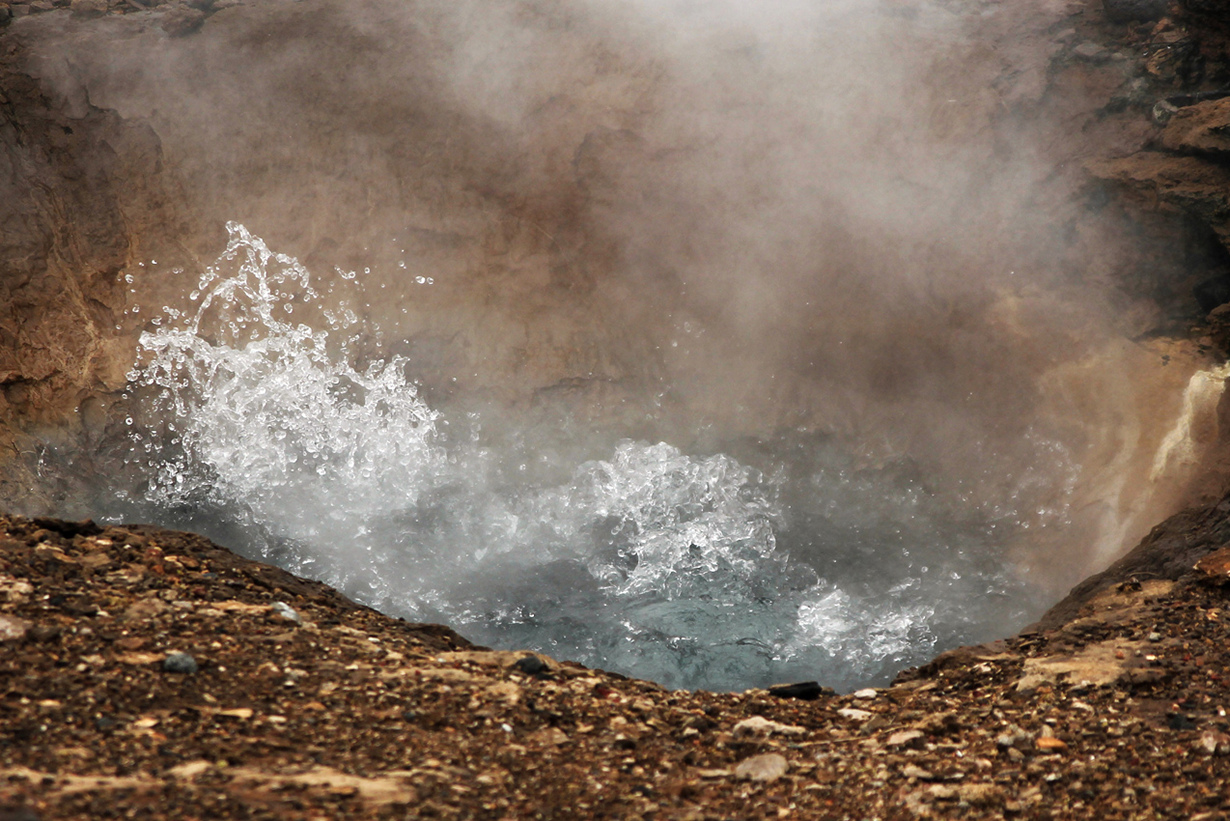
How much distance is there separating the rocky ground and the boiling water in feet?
4.81

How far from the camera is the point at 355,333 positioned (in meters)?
6.19

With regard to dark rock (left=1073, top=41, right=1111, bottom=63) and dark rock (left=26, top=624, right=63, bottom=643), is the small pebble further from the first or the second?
dark rock (left=1073, top=41, right=1111, bottom=63)

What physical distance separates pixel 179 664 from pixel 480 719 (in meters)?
0.81

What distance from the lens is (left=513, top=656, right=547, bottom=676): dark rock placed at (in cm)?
318

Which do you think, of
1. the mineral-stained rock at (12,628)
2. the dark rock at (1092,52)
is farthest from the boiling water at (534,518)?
the dark rock at (1092,52)

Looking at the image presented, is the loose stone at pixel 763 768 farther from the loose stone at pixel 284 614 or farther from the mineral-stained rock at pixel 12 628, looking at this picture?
the mineral-stained rock at pixel 12 628

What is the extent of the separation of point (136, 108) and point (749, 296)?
393 centimetres

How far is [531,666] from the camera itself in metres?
3.19

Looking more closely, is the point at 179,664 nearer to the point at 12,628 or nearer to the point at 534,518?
the point at 12,628

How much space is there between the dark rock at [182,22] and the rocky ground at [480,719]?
13.5 feet

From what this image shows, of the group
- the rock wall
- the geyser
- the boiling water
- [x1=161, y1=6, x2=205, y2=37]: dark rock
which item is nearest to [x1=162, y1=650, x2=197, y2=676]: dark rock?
the boiling water

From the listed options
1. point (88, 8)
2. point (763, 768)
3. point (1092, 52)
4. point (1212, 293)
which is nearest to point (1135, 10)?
point (1092, 52)

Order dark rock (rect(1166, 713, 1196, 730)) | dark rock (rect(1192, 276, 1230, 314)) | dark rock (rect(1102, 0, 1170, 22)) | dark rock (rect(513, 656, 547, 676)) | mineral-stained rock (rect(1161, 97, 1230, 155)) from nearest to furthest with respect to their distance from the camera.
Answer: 1. dark rock (rect(1166, 713, 1196, 730))
2. dark rock (rect(513, 656, 547, 676))
3. mineral-stained rock (rect(1161, 97, 1230, 155))
4. dark rock (rect(1192, 276, 1230, 314))
5. dark rock (rect(1102, 0, 1170, 22))

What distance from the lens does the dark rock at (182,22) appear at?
6430 millimetres
